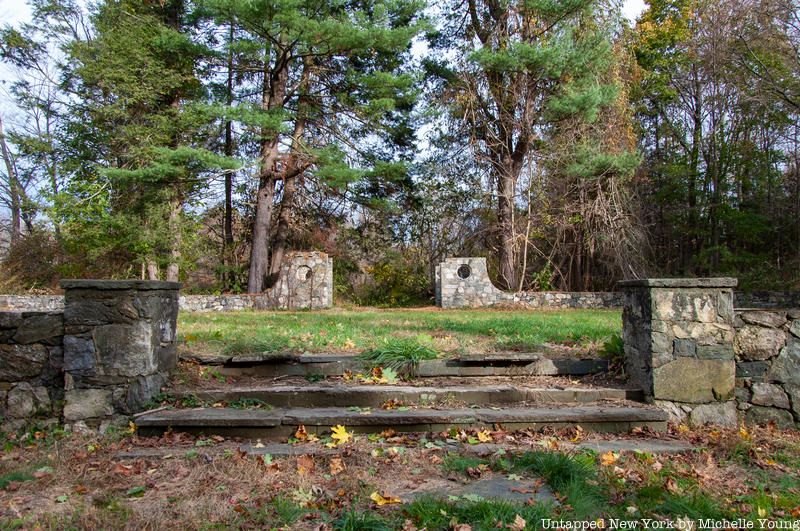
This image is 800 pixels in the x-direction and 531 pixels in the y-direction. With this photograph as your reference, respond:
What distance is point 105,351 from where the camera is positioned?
3.61 m

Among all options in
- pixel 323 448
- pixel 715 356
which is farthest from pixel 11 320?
pixel 715 356

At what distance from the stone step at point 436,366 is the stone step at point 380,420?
2.44ft

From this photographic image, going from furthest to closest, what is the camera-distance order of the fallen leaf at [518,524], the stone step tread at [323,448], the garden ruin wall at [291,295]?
the garden ruin wall at [291,295] → the stone step tread at [323,448] → the fallen leaf at [518,524]

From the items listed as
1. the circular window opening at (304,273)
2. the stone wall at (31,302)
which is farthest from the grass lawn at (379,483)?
the stone wall at (31,302)

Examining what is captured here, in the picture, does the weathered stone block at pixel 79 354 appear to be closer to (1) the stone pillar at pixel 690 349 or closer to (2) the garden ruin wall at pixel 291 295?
(1) the stone pillar at pixel 690 349

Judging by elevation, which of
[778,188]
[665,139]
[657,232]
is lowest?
[657,232]

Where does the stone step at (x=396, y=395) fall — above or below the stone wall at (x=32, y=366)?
below

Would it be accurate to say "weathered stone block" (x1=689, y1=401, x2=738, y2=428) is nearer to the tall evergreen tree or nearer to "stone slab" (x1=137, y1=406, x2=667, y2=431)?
"stone slab" (x1=137, y1=406, x2=667, y2=431)

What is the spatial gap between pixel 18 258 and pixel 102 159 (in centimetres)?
408

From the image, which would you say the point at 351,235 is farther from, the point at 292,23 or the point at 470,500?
the point at 470,500

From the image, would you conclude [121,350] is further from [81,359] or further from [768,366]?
[768,366]

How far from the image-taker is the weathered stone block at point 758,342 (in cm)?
387

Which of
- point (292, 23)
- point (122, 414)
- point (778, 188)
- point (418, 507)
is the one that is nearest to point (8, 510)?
point (122, 414)

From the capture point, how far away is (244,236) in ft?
58.6
